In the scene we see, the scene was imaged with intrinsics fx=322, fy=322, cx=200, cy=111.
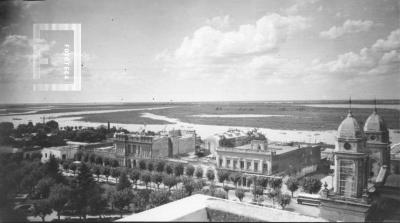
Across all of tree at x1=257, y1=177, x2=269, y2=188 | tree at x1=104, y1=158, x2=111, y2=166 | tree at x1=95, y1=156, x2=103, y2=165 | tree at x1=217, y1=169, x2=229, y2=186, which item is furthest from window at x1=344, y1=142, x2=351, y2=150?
tree at x1=95, y1=156, x2=103, y2=165

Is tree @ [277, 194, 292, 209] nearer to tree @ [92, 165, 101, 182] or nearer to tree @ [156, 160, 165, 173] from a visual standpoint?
tree @ [156, 160, 165, 173]

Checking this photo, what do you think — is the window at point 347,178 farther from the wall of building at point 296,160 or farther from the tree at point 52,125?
the tree at point 52,125

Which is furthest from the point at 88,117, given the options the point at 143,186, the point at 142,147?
the point at 143,186

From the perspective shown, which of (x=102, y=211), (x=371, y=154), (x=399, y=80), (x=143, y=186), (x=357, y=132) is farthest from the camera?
(x=143, y=186)

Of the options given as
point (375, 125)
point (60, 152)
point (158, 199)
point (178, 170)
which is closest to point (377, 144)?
point (375, 125)

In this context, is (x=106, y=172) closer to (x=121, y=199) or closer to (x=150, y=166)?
(x=150, y=166)

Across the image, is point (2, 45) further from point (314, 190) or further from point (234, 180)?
point (314, 190)
